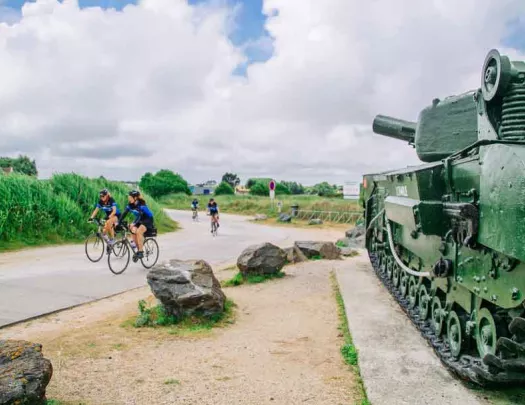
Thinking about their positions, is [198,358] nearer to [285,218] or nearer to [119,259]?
[119,259]

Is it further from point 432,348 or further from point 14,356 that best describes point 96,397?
point 432,348

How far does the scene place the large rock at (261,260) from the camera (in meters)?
10.1

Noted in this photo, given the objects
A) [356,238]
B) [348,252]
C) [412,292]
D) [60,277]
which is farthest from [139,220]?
[356,238]

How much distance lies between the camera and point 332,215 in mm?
34625

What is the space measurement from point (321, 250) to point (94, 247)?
5441 mm

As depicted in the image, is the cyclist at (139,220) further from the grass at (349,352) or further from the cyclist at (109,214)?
the grass at (349,352)

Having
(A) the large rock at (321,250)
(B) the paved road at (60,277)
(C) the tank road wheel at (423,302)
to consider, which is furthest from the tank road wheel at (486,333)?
(A) the large rock at (321,250)

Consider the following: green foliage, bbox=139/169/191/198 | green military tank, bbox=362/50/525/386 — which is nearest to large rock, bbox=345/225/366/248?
green military tank, bbox=362/50/525/386

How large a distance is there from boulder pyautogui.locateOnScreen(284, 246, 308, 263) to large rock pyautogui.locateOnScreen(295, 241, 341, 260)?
10.3 inches

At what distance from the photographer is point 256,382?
4.67 meters

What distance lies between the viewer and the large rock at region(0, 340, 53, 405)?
3445 mm

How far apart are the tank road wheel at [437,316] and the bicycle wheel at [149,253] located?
7.10 metres

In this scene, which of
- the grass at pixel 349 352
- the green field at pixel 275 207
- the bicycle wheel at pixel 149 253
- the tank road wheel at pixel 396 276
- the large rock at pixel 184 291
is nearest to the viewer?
the grass at pixel 349 352

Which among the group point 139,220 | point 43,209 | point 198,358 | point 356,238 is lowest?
point 198,358
